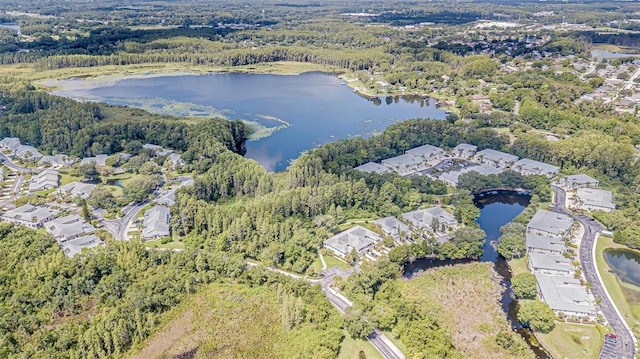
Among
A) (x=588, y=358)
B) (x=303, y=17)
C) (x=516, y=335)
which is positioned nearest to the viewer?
(x=588, y=358)

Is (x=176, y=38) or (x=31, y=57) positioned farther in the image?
(x=176, y=38)

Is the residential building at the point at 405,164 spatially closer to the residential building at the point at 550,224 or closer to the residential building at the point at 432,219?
the residential building at the point at 432,219

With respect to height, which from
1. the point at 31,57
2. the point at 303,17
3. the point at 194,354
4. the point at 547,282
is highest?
the point at 303,17

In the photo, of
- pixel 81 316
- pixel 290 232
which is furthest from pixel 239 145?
pixel 81 316

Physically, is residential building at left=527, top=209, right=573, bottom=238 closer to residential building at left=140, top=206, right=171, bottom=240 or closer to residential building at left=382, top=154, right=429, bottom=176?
residential building at left=382, top=154, right=429, bottom=176

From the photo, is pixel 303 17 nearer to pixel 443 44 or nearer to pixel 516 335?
pixel 443 44

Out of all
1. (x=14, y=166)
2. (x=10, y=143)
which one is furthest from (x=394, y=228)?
(x=10, y=143)

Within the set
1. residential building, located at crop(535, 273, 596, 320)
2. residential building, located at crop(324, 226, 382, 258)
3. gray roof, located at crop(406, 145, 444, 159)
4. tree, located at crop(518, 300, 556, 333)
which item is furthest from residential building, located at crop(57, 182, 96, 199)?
residential building, located at crop(535, 273, 596, 320)

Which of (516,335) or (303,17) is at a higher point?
(303,17)
